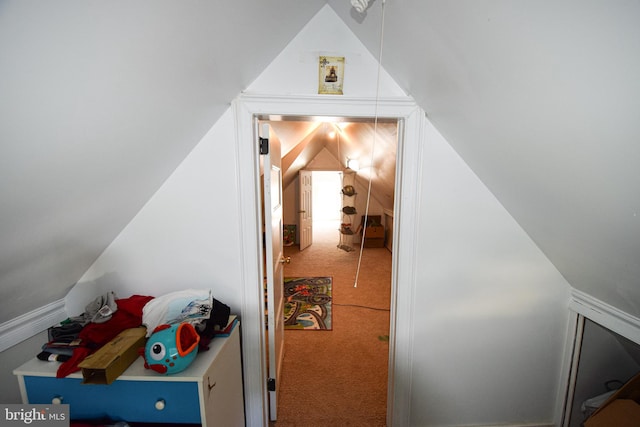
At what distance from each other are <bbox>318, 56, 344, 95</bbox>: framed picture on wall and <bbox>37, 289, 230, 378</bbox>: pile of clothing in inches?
46.1

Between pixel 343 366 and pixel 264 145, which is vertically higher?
pixel 264 145

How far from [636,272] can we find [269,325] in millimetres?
1695

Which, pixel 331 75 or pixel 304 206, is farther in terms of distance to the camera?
pixel 304 206

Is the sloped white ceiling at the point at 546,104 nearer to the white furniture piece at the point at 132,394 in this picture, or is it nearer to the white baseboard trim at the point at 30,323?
the white furniture piece at the point at 132,394

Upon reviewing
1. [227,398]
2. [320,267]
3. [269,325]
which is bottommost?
[320,267]

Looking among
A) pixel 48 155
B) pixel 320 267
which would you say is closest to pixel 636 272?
pixel 48 155

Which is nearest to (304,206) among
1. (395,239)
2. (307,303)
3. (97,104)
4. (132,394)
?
(307,303)

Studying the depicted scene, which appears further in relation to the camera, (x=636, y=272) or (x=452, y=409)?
(x=452, y=409)

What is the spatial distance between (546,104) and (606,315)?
1228 millimetres

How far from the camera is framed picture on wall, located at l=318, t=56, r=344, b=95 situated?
1.21m

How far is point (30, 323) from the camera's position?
109 cm

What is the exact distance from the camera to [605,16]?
0.48 m

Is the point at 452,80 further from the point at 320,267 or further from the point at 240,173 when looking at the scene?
the point at 320,267

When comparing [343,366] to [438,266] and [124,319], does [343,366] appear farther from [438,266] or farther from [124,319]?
[124,319]
